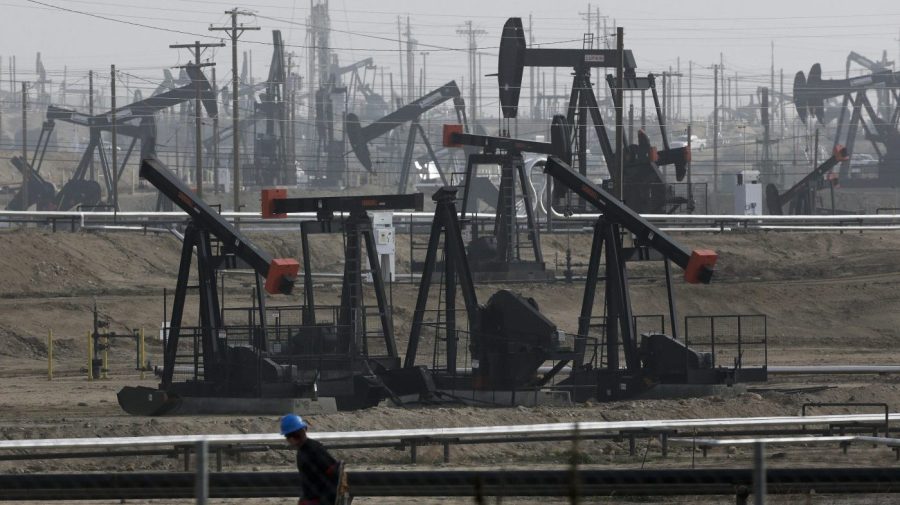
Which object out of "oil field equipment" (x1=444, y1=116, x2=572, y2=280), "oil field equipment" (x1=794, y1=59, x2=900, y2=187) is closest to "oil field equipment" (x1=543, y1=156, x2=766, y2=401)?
"oil field equipment" (x1=444, y1=116, x2=572, y2=280)

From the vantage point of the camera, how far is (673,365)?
21.3 metres

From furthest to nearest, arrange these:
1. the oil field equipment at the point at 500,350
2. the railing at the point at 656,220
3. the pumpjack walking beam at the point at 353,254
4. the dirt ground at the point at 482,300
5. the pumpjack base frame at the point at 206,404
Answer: the railing at the point at 656,220 → the pumpjack walking beam at the point at 353,254 → the oil field equipment at the point at 500,350 → the pumpjack base frame at the point at 206,404 → the dirt ground at the point at 482,300

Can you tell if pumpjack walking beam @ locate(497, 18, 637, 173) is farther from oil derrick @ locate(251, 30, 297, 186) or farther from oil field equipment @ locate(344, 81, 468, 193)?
oil derrick @ locate(251, 30, 297, 186)

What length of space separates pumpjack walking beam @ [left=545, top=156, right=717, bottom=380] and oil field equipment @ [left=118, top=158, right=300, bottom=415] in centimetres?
411

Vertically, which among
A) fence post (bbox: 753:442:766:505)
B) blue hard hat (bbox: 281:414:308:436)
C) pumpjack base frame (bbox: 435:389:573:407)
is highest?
blue hard hat (bbox: 281:414:308:436)

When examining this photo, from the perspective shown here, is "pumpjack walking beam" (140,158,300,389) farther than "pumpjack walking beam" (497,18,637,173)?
No

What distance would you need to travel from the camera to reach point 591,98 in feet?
140

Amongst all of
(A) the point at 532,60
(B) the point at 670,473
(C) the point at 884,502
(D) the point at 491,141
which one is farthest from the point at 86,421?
(A) the point at 532,60

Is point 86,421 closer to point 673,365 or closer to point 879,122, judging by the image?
point 673,365

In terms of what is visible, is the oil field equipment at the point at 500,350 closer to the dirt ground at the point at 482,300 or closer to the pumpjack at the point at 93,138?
the dirt ground at the point at 482,300

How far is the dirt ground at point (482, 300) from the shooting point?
52.7 feet

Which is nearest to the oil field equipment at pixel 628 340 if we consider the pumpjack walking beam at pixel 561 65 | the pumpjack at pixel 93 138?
the pumpjack walking beam at pixel 561 65

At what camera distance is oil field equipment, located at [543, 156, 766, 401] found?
835 inches

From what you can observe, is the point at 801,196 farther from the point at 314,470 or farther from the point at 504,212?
the point at 314,470
